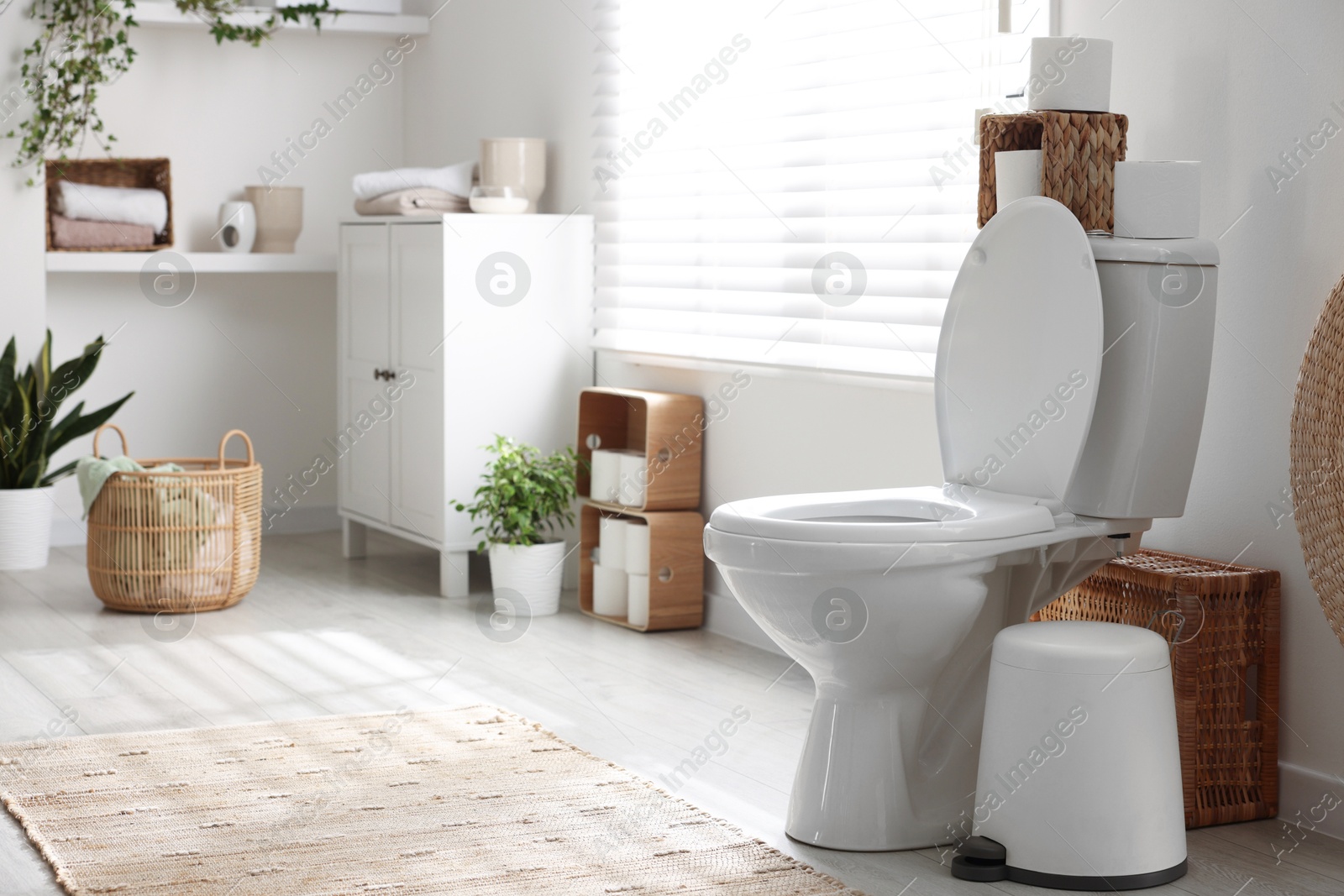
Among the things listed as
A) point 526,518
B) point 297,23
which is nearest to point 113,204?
point 297,23

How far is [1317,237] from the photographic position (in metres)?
2.26

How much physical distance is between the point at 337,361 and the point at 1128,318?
2857 millimetres

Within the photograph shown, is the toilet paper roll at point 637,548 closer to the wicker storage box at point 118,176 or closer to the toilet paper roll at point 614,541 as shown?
the toilet paper roll at point 614,541

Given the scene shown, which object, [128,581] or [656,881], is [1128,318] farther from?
[128,581]

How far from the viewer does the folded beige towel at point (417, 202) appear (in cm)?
415

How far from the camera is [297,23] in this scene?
474 centimetres

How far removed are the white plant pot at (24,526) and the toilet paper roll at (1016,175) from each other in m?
2.93

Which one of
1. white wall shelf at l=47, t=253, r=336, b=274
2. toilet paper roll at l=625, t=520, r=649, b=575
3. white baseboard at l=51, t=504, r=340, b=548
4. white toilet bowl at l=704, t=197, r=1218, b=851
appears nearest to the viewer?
white toilet bowl at l=704, t=197, r=1218, b=851

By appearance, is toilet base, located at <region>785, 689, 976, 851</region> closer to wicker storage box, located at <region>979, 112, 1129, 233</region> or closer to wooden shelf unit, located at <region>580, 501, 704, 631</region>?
wicker storage box, located at <region>979, 112, 1129, 233</region>

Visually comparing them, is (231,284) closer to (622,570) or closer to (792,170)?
(622,570)

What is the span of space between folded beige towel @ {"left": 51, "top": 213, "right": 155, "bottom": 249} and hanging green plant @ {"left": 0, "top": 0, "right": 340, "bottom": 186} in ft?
0.60

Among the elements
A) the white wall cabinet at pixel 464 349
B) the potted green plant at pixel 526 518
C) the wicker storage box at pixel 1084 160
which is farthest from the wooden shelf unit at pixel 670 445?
the wicker storage box at pixel 1084 160

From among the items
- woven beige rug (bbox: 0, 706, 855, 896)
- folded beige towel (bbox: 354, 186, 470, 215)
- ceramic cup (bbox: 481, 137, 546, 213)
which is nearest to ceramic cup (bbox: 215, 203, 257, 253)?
folded beige towel (bbox: 354, 186, 470, 215)

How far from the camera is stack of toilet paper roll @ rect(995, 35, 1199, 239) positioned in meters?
2.26
